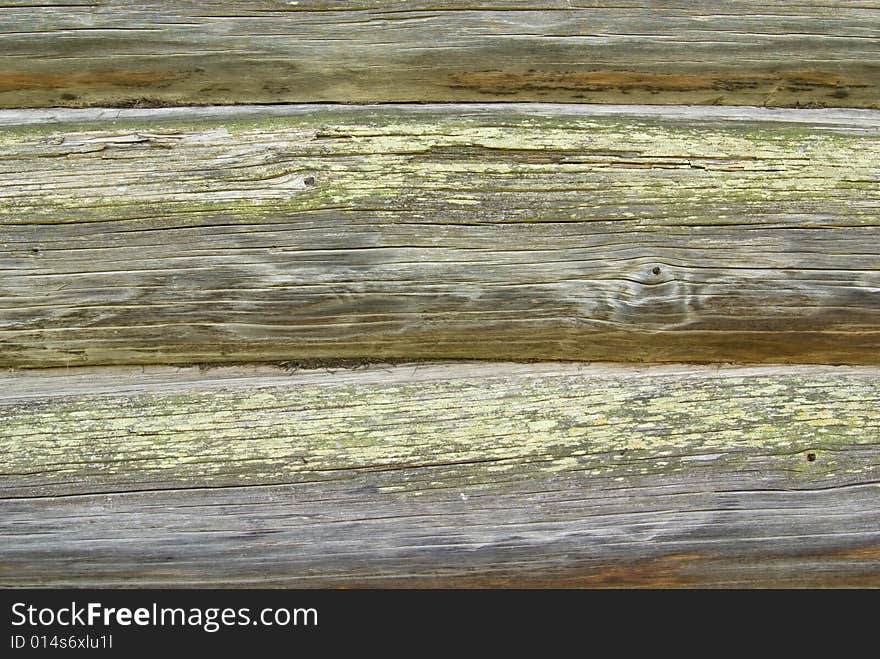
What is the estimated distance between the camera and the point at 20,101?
1.33 metres

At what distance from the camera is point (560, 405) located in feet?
4.12

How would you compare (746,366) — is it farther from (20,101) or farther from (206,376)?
(20,101)

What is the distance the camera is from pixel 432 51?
1.31 m

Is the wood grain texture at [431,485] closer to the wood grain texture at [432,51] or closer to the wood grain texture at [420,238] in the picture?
the wood grain texture at [420,238]

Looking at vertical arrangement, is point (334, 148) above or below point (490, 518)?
above

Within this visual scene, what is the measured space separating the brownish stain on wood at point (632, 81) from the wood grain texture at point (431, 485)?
636 millimetres

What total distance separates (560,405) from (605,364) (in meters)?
0.14

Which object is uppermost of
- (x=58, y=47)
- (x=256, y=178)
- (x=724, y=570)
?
(x=58, y=47)

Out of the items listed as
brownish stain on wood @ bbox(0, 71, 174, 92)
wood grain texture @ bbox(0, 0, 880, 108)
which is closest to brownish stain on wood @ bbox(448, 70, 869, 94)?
wood grain texture @ bbox(0, 0, 880, 108)

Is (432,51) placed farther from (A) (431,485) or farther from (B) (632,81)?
(A) (431,485)

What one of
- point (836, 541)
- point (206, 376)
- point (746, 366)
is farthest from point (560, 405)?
point (206, 376)

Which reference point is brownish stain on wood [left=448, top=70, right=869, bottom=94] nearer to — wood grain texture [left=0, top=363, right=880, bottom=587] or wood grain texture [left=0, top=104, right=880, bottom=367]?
wood grain texture [left=0, top=104, right=880, bottom=367]

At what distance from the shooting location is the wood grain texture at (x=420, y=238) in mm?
1231

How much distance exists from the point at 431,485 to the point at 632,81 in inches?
36.8
